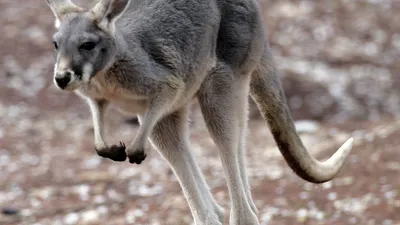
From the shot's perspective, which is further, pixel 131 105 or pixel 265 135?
pixel 265 135

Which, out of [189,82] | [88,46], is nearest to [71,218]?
[189,82]

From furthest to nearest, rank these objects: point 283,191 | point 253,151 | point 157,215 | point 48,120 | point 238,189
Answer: point 48,120 < point 253,151 < point 283,191 < point 157,215 < point 238,189

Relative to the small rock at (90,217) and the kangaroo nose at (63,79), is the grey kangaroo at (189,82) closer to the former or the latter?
the kangaroo nose at (63,79)

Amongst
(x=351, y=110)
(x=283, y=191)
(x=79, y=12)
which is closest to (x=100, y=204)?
(x=283, y=191)

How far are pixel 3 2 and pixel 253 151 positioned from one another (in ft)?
18.3

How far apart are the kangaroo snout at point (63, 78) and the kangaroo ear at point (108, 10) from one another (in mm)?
416

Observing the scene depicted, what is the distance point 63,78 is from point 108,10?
518 mm

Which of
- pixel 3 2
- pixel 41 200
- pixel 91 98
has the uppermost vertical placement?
pixel 91 98

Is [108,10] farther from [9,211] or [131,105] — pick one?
[9,211]

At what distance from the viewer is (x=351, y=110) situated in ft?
35.7

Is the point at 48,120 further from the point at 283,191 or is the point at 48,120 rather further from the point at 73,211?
the point at 283,191

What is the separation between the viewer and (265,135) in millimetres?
10070

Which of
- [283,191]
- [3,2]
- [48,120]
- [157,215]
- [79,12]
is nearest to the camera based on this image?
[79,12]

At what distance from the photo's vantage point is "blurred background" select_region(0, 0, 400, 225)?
7.11 metres
